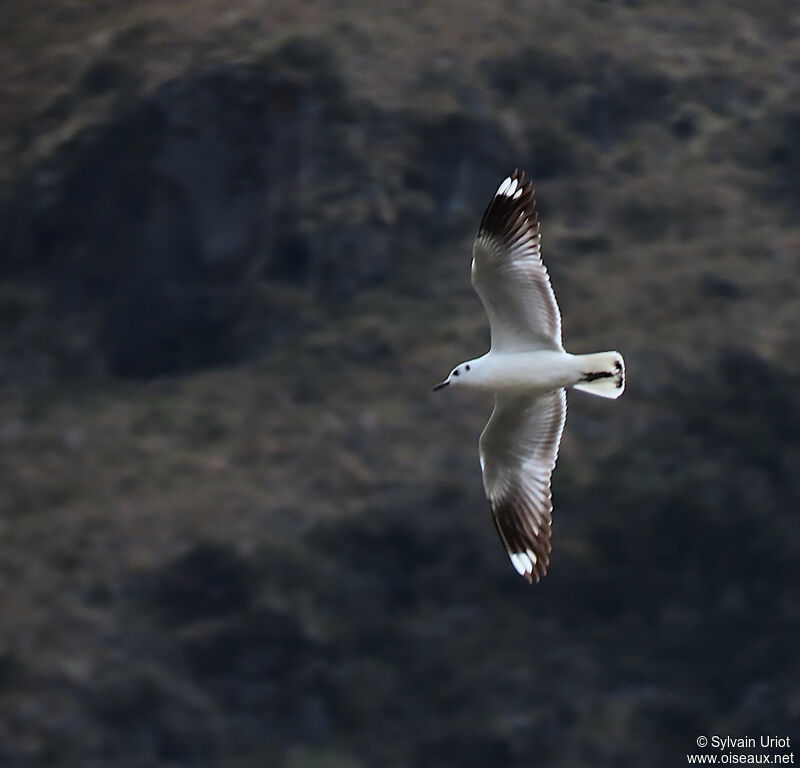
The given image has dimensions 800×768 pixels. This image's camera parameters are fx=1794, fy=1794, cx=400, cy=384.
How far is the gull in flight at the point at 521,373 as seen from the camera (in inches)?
570

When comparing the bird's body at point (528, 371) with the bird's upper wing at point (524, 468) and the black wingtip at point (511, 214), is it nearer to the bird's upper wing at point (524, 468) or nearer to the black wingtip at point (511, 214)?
the bird's upper wing at point (524, 468)

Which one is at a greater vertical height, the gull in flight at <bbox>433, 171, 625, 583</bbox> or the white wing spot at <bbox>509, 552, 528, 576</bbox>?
the gull in flight at <bbox>433, 171, 625, 583</bbox>

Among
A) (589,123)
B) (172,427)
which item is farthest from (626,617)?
(589,123)

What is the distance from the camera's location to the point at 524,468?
50.1 feet

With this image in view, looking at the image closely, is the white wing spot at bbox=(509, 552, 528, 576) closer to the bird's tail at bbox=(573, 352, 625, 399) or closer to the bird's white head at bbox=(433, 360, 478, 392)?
the bird's white head at bbox=(433, 360, 478, 392)

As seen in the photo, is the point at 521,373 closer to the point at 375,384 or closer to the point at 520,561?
the point at 520,561

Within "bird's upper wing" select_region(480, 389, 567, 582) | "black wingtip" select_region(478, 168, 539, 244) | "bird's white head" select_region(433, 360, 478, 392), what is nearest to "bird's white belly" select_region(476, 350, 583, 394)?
"bird's white head" select_region(433, 360, 478, 392)

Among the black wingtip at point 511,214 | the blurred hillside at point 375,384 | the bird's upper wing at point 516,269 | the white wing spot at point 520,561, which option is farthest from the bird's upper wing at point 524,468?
the blurred hillside at point 375,384

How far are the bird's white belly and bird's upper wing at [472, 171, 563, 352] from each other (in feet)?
0.56

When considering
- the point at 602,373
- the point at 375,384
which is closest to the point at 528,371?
the point at 602,373

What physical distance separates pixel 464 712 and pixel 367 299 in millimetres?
10669

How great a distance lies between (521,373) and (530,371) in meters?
0.08

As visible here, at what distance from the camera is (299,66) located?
4434 centimetres

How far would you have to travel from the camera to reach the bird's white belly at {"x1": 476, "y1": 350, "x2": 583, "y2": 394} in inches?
569
